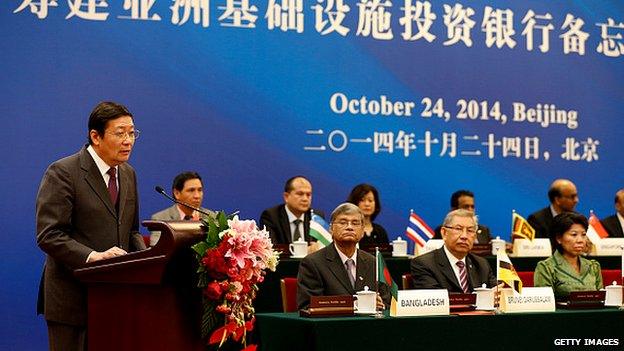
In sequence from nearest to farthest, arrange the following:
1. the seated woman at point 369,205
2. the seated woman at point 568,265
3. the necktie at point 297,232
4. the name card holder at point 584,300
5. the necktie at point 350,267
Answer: the name card holder at point 584,300 → the necktie at point 350,267 → the seated woman at point 568,265 → the necktie at point 297,232 → the seated woman at point 369,205

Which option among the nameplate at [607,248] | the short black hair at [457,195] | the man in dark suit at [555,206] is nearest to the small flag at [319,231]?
the short black hair at [457,195]

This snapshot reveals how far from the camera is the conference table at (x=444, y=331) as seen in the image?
11.4 feet

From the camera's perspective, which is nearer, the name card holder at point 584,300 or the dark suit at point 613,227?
the name card holder at point 584,300

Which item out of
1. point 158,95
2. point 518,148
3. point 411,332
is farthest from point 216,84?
point 411,332

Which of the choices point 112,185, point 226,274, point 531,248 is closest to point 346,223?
point 112,185

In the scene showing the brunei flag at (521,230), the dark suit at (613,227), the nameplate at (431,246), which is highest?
the dark suit at (613,227)

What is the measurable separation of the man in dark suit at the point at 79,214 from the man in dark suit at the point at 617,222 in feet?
16.5

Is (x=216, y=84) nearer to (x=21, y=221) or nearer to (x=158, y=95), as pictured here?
(x=158, y=95)

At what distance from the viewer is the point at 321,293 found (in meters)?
4.49

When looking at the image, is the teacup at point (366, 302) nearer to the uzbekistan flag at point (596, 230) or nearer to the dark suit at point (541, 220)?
the uzbekistan flag at point (596, 230)

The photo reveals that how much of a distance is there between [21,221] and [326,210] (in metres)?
2.11

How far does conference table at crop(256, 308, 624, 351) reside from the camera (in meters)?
3.46

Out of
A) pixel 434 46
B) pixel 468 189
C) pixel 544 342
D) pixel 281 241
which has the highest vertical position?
pixel 434 46

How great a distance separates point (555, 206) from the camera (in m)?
7.48
